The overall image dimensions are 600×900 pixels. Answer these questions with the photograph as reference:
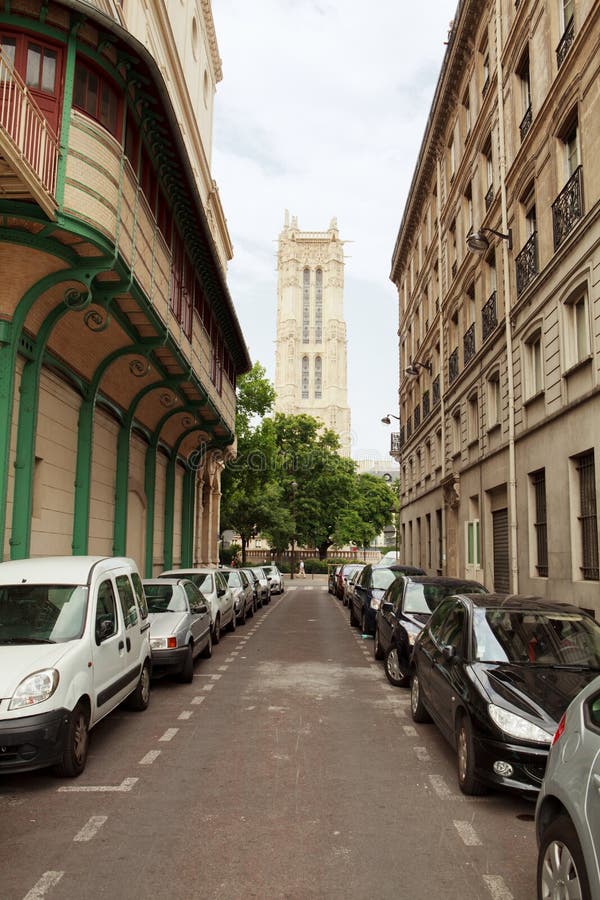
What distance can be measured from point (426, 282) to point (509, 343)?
48.4 ft

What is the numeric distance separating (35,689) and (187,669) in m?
4.98

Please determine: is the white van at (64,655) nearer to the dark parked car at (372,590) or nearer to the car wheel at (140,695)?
the car wheel at (140,695)

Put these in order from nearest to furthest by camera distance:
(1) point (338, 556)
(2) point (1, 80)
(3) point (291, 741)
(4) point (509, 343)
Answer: (3) point (291, 741)
(2) point (1, 80)
(4) point (509, 343)
(1) point (338, 556)

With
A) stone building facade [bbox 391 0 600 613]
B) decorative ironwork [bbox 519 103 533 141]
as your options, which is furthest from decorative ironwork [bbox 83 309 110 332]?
decorative ironwork [bbox 519 103 533 141]

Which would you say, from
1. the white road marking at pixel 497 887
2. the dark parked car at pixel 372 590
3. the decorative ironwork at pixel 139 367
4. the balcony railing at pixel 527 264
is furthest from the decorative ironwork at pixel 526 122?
the white road marking at pixel 497 887

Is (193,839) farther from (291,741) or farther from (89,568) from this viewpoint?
(89,568)

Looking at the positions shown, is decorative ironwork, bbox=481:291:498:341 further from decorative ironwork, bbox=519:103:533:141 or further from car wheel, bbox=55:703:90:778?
car wheel, bbox=55:703:90:778

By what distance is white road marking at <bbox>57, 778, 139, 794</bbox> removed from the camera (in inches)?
230

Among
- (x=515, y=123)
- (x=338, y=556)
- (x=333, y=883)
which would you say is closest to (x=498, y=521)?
(x=515, y=123)

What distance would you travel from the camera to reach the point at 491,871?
439cm

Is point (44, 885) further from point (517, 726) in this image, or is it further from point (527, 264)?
point (527, 264)

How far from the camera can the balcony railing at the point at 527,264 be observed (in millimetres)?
16469

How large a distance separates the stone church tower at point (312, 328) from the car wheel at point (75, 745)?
10744cm

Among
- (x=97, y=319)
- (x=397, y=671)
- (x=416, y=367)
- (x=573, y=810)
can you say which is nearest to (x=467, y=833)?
(x=573, y=810)
